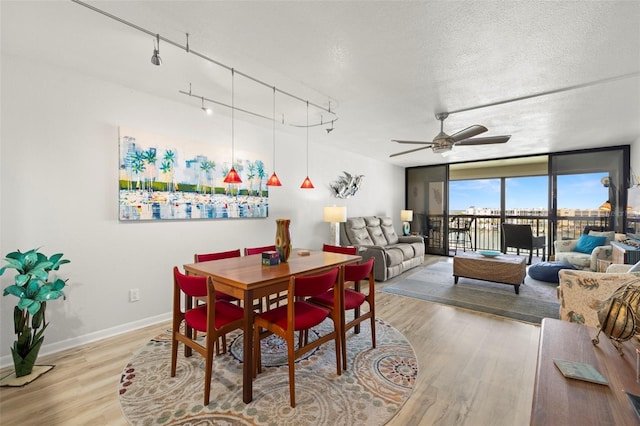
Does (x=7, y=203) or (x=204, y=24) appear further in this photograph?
(x=7, y=203)

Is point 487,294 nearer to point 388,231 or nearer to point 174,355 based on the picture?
A: point 388,231

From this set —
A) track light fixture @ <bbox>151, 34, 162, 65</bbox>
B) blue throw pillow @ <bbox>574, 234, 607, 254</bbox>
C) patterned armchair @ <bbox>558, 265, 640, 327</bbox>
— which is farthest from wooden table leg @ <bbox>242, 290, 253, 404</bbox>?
blue throw pillow @ <bbox>574, 234, 607, 254</bbox>

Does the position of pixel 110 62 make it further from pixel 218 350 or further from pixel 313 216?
pixel 313 216

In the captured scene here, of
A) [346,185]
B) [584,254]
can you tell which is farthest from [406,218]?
[584,254]

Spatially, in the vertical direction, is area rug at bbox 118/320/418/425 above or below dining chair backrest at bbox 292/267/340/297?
below

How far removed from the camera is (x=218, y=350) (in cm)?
245

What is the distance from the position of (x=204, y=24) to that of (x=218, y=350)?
2.53 m

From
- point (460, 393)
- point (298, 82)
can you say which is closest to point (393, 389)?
point (460, 393)

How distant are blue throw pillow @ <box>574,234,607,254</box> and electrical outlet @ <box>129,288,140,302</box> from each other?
6.74 m

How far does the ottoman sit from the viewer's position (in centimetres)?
457

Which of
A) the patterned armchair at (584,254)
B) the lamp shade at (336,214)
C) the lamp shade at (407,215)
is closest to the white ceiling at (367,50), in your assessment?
the lamp shade at (336,214)

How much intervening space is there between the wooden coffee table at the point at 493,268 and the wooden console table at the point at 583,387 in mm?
3168

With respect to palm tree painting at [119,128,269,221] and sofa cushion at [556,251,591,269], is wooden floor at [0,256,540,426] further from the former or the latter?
sofa cushion at [556,251,591,269]

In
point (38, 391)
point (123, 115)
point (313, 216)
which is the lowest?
point (38, 391)
